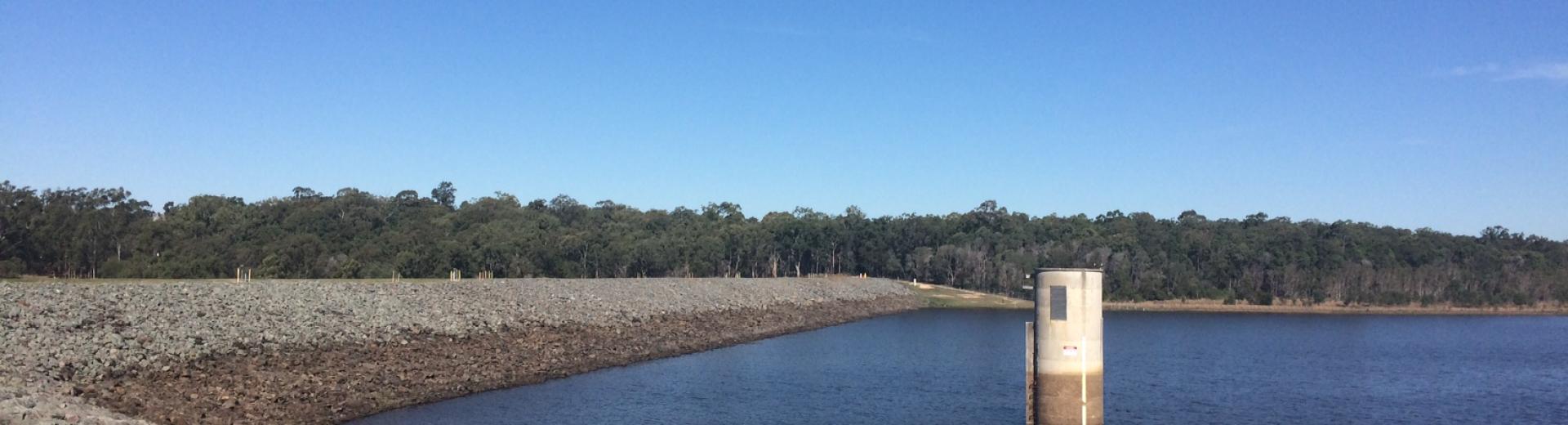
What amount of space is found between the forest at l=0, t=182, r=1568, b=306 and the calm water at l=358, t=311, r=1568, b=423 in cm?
4890

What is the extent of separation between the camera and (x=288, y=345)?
34.1m

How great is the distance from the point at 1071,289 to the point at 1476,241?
161973mm

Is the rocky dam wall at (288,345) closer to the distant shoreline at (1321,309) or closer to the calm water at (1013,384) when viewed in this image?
the calm water at (1013,384)

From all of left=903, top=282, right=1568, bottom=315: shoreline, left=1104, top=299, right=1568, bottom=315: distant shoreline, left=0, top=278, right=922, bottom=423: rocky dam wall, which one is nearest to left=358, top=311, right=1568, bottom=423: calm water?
left=0, top=278, right=922, bottom=423: rocky dam wall

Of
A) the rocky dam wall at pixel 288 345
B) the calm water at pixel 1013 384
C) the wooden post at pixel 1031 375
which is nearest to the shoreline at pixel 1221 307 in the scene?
the calm water at pixel 1013 384

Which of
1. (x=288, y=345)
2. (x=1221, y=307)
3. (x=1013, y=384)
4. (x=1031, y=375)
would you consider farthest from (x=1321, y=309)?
(x=288, y=345)

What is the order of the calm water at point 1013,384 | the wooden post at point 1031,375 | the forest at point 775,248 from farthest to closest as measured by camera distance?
the forest at point 775,248, the calm water at point 1013,384, the wooden post at point 1031,375

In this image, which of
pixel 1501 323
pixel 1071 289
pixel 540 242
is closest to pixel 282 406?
pixel 1071 289

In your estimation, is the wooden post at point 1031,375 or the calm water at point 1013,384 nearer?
the wooden post at point 1031,375

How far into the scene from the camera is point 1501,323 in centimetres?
9812

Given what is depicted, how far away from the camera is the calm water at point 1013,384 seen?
104 feet

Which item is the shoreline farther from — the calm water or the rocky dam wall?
the rocky dam wall

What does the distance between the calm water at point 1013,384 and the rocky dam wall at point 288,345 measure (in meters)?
2.14

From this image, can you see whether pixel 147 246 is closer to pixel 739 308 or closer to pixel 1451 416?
pixel 739 308
